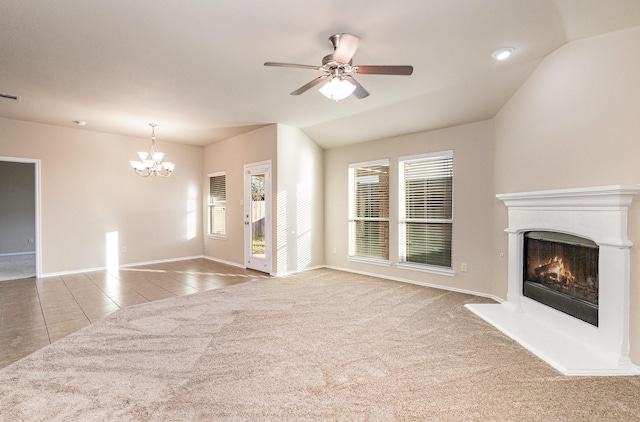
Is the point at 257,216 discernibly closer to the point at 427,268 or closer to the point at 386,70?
the point at 427,268

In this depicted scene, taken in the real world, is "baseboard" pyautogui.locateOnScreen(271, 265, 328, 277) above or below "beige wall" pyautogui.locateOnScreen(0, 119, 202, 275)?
below

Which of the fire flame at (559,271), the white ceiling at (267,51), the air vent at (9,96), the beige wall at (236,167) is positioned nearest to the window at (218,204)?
the beige wall at (236,167)

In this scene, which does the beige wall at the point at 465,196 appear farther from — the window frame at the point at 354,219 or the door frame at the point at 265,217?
the door frame at the point at 265,217

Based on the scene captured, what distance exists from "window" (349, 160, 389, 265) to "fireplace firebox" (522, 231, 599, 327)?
2446 mm

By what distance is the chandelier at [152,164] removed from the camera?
18.6 feet

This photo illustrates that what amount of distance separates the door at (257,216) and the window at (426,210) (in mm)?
2508

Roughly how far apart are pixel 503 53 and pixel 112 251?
7581 millimetres

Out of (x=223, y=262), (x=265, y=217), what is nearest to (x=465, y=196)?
(x=265, y=217)

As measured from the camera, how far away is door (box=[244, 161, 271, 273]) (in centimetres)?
603

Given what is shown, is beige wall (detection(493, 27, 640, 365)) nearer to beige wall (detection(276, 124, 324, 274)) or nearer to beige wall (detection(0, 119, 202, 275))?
beige wall (detection(276, 124, 324, 274))

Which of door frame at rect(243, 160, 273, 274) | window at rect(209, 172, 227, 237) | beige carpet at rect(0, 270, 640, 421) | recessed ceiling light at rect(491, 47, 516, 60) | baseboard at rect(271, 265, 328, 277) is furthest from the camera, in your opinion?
window at rect(209, 172, 227, 237)

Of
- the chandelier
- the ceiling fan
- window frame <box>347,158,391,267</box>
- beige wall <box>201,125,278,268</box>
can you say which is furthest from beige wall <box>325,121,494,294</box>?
the chandelier

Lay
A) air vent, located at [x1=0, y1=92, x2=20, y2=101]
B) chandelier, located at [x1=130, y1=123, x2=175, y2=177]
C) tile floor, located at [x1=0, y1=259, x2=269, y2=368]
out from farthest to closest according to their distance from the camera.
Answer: chandelier, located at [x1=130, y1=123, x2=175, y2=177] < air vent, located at [x1=0, y1=92, x2=20, y2=101] < tile floor, located at [x1=0, y1=259, x2=269, y2=368]

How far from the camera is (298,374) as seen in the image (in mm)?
2402
